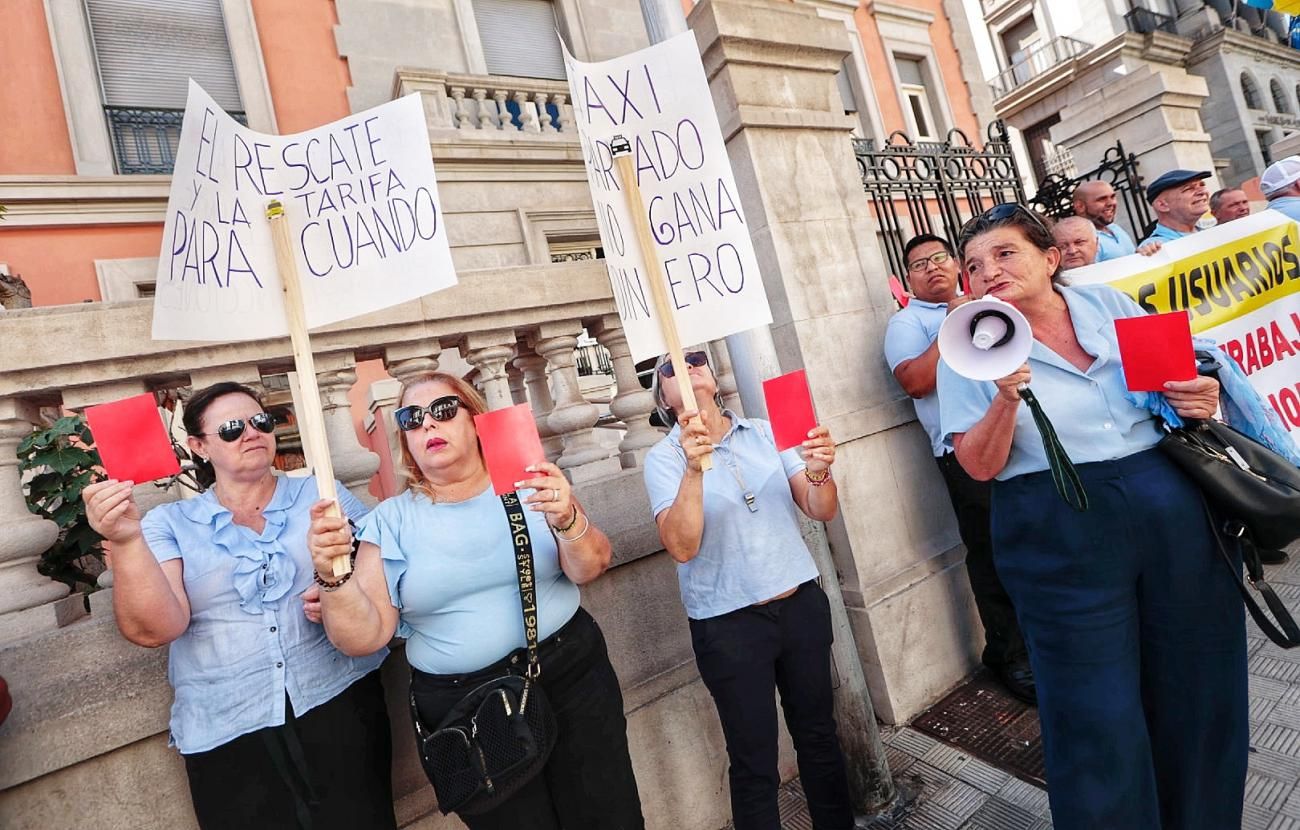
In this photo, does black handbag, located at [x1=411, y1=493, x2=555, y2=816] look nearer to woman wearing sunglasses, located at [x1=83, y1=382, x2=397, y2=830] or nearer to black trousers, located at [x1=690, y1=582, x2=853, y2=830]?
woman wearing sunglasses, located at [x1=83, y1=382, x2=397, y2=830]

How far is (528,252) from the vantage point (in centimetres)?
932

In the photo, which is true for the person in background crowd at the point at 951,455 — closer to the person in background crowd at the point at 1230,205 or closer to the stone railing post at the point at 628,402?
the stone railing post at the point at 628,402

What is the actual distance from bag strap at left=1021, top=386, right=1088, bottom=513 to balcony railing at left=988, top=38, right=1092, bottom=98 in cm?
2530

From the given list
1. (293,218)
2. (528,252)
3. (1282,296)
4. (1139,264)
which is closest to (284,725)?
(293,218)

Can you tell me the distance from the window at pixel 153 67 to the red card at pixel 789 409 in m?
9.69

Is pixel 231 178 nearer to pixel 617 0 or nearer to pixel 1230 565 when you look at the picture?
pixel 1230 565

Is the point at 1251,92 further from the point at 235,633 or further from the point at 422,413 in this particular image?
the point at 235,633

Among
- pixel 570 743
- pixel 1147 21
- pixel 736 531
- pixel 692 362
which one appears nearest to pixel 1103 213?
pixel 692 362

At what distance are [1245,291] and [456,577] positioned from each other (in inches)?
154

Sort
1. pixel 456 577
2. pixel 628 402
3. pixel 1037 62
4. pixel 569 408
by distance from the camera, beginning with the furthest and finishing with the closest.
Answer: pixel 1037 62 → pixel 628 402 → pixel 569 408 → pixel 456 577

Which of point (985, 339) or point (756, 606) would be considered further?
point (756, 606)

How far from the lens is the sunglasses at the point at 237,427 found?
1764 millimetres

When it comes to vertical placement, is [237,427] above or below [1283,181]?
below

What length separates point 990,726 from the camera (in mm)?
2967
